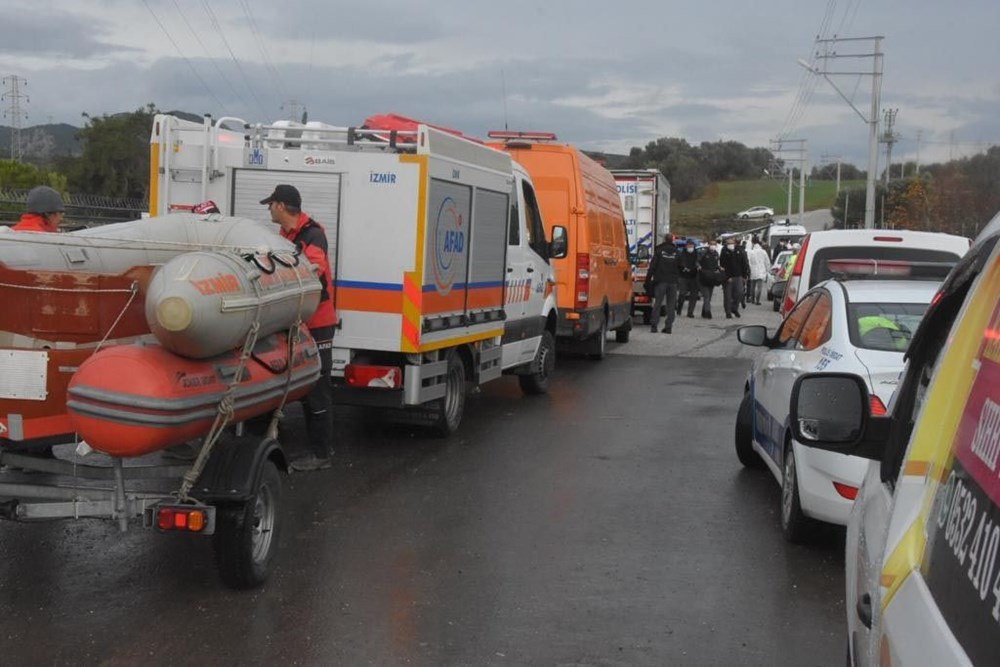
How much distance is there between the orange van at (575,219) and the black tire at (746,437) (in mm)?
5916

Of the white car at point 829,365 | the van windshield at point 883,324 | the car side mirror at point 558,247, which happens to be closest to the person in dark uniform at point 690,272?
the car side mirror at point 558,247

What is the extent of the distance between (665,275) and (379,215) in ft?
45.2

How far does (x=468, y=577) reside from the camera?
654 cm

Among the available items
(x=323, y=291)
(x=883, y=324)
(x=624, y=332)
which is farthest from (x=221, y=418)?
(x=624, y=332)

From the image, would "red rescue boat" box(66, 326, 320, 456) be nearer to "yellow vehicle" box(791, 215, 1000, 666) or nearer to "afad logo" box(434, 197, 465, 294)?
"yellow vehicle" box(791, 215, 1000, 666)

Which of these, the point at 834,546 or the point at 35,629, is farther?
the point at 834,546

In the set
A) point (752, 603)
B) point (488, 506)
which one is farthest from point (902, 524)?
point (488, 506)

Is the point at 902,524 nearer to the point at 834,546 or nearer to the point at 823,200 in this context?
the point at 834,546

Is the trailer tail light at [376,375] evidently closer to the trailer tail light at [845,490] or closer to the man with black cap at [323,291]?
the man with black cap at [323,291]

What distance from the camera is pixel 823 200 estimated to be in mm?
129625

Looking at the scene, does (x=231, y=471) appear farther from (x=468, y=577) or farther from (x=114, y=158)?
(x=114, y=158)

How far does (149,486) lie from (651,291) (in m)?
18.4

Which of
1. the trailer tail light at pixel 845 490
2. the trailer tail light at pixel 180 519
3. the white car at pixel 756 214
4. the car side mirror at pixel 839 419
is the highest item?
the white car at pixel 756 214

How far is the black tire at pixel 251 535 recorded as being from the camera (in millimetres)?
5883
